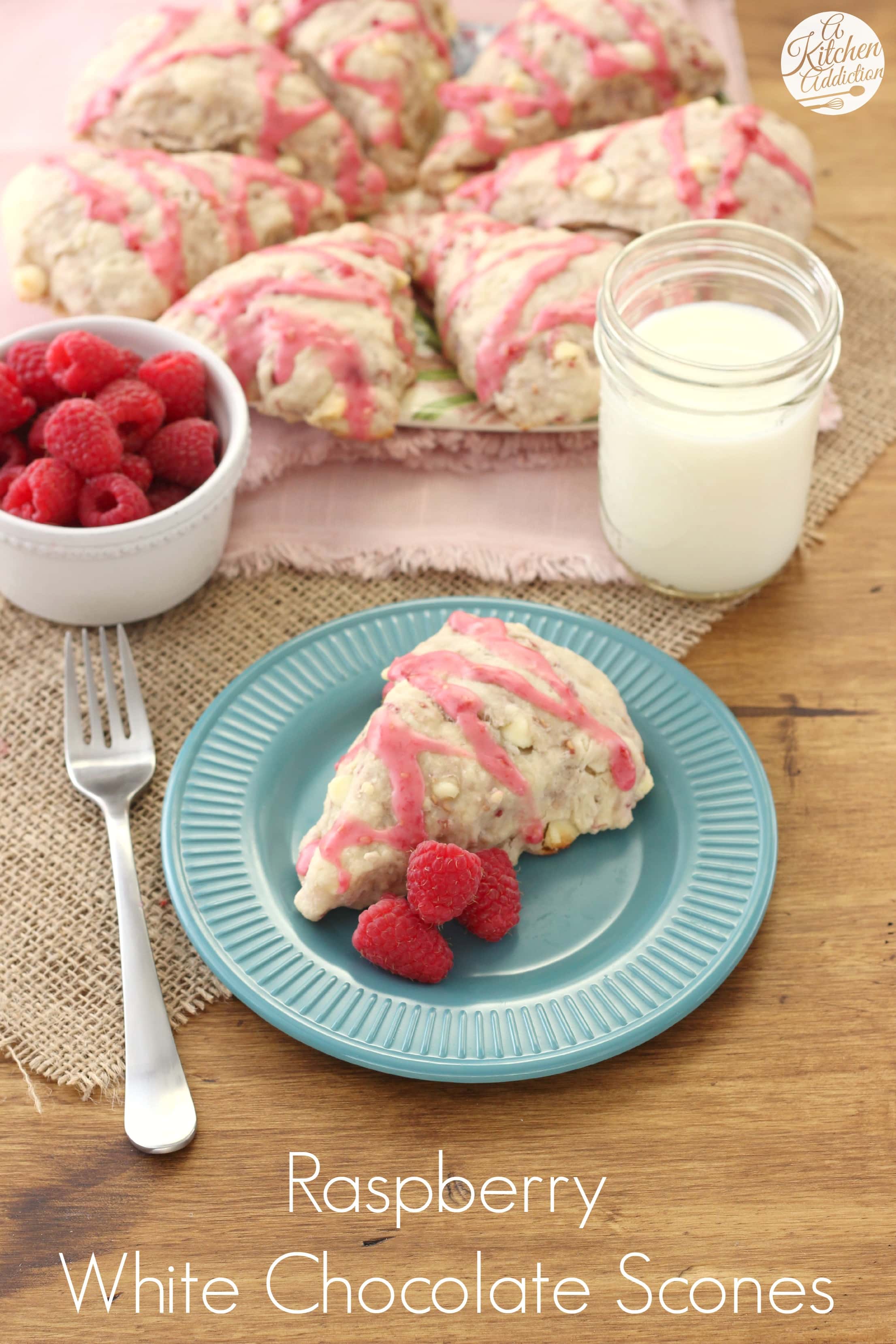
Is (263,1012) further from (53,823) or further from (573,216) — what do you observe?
(573,216)

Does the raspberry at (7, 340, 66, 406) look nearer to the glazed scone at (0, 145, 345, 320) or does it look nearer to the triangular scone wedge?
the glazed scone at (0, 145, 345, 320)

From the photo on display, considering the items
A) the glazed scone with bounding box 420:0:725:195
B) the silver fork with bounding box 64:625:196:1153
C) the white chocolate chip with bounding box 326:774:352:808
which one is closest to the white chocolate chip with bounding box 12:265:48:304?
the silver fork with bounding box 64:625:196:1153

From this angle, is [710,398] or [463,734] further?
[710,398]

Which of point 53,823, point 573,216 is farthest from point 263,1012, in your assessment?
point 573,216

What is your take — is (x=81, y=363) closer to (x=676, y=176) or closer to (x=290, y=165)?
(x=290, y=165)

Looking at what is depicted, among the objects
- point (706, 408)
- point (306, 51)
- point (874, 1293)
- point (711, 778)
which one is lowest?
point (874, 1293)

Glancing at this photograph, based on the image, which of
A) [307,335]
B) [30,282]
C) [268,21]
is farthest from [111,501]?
[268,21]
